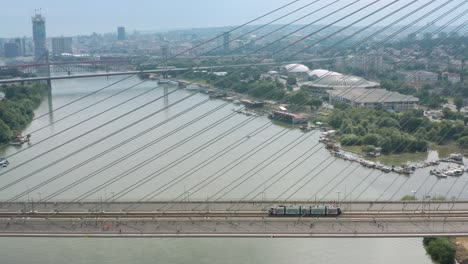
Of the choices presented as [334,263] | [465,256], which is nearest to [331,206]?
[334,263]

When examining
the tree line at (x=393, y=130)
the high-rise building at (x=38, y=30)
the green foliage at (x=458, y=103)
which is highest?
the high-rise building at (x=38, y=30)

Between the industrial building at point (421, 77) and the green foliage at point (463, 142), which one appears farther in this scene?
the industrial building at point (421, 77)

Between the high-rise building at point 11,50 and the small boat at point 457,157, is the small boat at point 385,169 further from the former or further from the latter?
the high-rise building at point 11,50

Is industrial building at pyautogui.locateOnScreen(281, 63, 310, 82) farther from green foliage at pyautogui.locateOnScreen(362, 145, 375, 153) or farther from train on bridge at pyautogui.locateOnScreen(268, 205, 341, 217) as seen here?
train on bridge at pyautogui.locateOnScreen(268, 205, 341, 217)

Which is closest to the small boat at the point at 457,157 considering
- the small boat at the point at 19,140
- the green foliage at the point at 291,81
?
the small boat at the point at 19,140

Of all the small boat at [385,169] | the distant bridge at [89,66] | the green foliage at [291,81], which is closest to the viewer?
the small boat at [385,169]

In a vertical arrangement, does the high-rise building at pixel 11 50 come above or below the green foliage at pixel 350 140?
above

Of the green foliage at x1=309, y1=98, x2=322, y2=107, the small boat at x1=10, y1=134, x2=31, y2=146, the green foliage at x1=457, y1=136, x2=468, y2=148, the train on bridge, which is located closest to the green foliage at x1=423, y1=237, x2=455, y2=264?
the train on bridge
